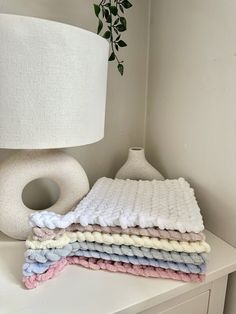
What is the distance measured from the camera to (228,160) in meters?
0.65

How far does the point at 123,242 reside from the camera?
53 cm

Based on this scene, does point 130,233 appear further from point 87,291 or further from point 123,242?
point 87,291

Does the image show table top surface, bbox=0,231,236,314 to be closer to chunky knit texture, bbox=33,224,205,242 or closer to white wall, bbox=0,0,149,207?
chunky knit texture, bbox=33,224,205,242

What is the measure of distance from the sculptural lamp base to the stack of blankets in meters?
0.09

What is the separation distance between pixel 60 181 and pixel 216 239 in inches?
→ 16.5

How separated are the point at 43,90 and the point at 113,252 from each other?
0.34 meters

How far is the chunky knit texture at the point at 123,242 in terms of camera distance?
511 mm

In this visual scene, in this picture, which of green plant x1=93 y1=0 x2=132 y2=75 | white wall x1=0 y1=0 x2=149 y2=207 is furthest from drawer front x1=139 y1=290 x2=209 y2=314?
green plant x1=93 y1=0 x2=132 y2=75

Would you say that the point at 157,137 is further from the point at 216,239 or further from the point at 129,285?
the point at 129,285

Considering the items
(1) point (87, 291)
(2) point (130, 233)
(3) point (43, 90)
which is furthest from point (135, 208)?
(3) point (43, 90)

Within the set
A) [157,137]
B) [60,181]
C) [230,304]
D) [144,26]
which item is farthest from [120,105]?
[230,304]

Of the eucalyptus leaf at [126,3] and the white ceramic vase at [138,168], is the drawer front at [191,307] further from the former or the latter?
the eucalyptus leaf at [126,3]

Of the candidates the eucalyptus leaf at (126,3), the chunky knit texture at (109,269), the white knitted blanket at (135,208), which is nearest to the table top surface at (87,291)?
the chunky knit texture at (109,269)

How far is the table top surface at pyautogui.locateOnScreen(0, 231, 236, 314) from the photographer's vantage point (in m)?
0.47
